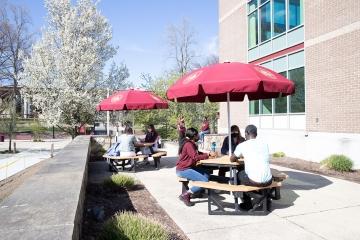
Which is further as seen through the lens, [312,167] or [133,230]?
[312,167]

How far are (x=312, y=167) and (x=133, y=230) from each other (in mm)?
9231

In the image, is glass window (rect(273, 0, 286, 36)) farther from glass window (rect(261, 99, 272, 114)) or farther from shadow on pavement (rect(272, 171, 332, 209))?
shadow on pavement (rect(272, 171, 332, 209))

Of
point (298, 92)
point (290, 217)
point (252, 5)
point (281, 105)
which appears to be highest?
point (252, 5)

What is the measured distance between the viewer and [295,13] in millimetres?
16016

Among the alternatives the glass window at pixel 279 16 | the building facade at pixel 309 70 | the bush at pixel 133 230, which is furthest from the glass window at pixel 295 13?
the bush at pixel 133 230

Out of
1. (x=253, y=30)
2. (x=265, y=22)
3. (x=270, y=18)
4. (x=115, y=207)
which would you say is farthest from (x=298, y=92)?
(x=115, y=207)

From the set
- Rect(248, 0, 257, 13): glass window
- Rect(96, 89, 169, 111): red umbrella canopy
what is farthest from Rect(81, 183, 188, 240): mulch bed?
Rect(248, 0, 257, 13): glass window

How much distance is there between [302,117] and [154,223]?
460 inches

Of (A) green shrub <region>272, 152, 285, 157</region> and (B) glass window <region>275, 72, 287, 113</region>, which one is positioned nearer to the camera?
(A) green shrub <region>272, 152, 285, 157</region>

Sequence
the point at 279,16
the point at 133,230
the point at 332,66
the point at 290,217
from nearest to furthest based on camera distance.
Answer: the point at 133,230
the point at 290,217
the point at 332,66
the point at 279,16

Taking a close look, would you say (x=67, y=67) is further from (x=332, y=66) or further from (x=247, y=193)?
(x=247, y=193)

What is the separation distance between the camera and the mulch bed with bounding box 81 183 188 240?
5594mm

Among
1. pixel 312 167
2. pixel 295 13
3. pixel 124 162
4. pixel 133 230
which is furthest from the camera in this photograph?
pixel 295 13

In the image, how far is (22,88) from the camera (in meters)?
23.2
